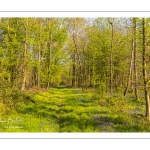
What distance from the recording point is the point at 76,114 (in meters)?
9.66

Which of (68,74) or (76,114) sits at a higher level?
(68,74)

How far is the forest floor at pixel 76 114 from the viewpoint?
28.6ft

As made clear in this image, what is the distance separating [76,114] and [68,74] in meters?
2.78

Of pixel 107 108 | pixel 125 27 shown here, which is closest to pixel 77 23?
pixel 125 27

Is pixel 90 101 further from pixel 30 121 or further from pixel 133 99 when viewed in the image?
pixel 30 121

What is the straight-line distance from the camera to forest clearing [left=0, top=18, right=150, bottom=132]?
9148 millimetres

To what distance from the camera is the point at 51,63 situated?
1107 centimetres

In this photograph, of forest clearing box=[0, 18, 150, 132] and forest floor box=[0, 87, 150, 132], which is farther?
forest clearing box=[0, 18, 150, 132]

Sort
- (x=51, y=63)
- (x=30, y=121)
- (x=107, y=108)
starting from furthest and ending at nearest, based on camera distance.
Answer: (x=51, y=63) < (x=107, y=108) < (x=30, y=121)

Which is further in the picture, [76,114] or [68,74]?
[68,74]

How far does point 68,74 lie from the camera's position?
11.9 m

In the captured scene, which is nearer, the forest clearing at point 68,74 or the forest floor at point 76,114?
the forest floor at point 76,114

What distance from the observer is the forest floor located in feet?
28.6
